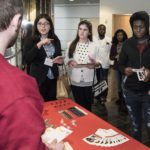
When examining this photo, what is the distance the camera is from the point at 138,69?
272 cm

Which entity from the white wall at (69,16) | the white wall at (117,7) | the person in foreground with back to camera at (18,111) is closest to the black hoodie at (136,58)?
the person in foreground with back to camera at (18,111)

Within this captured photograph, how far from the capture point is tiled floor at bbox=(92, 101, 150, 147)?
4.16m

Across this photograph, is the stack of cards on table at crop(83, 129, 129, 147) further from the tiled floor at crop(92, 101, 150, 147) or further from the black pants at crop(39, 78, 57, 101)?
the tiled floor at crop(92, 101, 150, 147)

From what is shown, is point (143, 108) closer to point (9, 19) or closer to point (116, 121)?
point (116, 121)

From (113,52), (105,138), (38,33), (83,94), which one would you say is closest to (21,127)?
(105,138)

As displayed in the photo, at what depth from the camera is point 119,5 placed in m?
7.82

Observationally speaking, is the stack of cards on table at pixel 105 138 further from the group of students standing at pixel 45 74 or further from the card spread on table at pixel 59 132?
the group of students standing at pixel 45 74

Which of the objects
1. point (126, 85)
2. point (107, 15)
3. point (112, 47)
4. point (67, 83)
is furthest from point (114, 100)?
point (107, 15)

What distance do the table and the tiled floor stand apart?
5.61 ft

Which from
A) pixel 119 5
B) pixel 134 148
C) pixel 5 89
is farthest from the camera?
pixel 119 5

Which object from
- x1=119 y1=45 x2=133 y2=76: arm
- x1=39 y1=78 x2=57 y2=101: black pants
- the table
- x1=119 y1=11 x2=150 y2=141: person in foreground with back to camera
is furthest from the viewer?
x1=39 y1=78 x2=57 y2=101: black pants

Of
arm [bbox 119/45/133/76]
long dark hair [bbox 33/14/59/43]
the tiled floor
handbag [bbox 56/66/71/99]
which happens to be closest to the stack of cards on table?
arm [bbox 119/45/133/76]

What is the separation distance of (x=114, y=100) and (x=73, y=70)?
2244mm

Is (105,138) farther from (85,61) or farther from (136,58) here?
(85,61)
